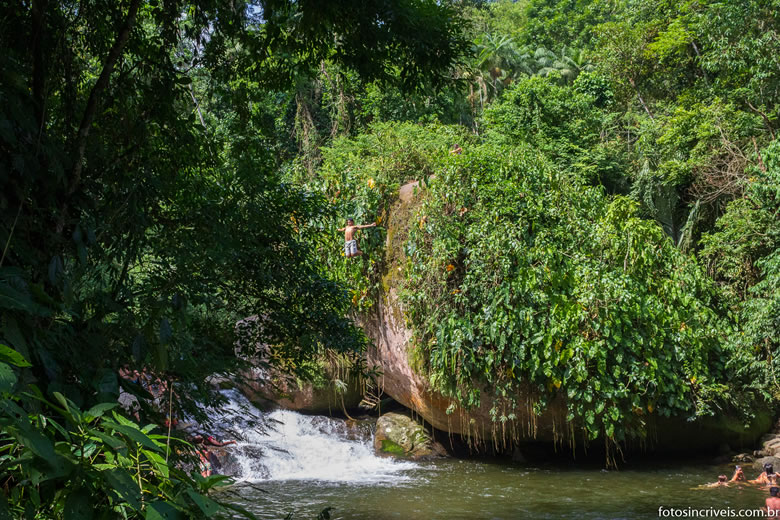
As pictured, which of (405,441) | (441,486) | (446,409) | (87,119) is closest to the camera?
(87,119)

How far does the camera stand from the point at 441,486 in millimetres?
10719

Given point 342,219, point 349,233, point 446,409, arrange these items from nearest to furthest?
point 446,409 < point 349,233 < point 342,219

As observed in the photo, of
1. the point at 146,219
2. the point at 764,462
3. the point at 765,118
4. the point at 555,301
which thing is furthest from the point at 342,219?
the point at 765,118

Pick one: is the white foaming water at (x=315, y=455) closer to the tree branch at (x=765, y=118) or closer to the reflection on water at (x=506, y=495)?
the reflection on water at (x=506, y=495)

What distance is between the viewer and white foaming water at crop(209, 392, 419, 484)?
1166 centimetres

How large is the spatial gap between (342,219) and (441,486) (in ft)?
16.5

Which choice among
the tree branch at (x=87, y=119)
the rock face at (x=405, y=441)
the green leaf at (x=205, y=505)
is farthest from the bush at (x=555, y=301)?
the green leaf at (x=205, y=505)

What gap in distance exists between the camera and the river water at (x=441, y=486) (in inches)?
364

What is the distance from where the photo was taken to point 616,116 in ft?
77.3

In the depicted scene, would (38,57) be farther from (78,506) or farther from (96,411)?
(78,506)

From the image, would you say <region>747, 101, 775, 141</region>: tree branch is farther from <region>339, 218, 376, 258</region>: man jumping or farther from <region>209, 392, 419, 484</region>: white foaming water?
<region>209, 392, 419, 484</region>: white foaming water

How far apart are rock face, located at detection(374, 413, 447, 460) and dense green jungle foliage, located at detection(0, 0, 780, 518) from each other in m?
2.11

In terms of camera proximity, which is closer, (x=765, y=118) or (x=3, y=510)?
(x=3, y=510)

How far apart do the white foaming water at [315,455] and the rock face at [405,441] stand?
253mm
